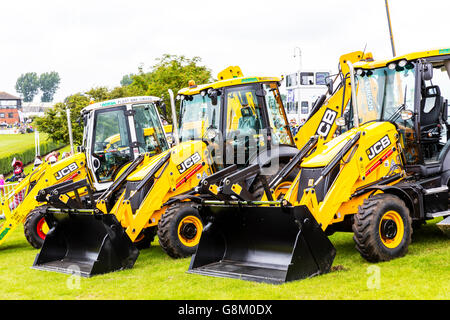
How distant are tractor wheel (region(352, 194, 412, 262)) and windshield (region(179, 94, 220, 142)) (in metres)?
3.56

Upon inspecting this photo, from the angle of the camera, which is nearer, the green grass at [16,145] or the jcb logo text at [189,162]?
the jcb logo text at [189,162]

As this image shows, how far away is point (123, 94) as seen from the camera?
30.0 metres

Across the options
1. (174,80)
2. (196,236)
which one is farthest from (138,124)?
(174,80)

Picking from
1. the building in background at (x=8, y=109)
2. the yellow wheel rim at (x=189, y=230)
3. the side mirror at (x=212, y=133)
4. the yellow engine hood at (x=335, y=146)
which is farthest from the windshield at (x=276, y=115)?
the building in background at (x=8, y=109)

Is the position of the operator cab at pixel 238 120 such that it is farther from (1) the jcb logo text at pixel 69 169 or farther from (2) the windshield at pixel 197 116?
(1) the jcb logo text at pixel 69 169

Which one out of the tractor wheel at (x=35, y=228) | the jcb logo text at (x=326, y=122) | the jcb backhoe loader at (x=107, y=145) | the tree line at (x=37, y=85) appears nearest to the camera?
the jcb logo text at (x=326, y=122)

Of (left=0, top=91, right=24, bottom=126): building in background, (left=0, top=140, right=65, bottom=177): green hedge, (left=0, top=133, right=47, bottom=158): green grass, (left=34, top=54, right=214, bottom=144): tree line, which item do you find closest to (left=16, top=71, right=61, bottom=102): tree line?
(left=0, top=91, right=24, bottom=126): building in background

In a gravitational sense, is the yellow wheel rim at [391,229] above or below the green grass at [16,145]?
below

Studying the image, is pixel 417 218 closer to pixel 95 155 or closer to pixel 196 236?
pixel 196 236

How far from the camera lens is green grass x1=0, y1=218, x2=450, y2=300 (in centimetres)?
633

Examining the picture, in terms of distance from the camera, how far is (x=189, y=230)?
30.8 ft

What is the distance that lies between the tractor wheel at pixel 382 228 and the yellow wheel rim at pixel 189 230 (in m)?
2.91

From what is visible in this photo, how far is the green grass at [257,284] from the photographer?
6.33 m

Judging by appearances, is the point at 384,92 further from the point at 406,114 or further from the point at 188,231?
the point at 188,231
